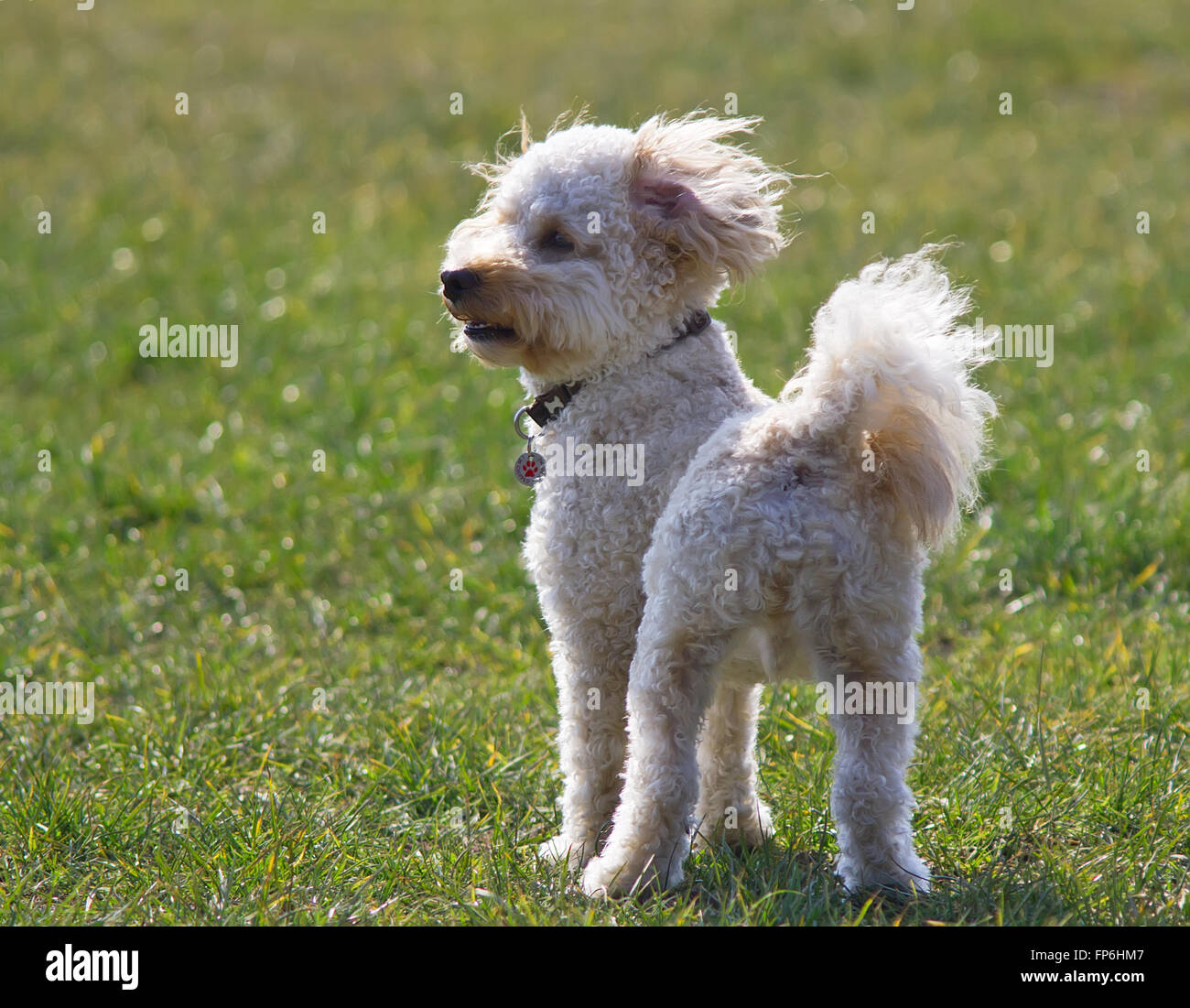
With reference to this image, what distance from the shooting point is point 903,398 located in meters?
2.95

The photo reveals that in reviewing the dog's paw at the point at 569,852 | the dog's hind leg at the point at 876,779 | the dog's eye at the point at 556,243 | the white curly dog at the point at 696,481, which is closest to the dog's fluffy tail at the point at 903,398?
the white curly dog at the point at 696,481

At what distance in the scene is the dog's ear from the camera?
3467 millimetres

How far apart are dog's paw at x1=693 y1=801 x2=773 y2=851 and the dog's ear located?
1.45m

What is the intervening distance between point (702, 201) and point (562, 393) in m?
0.63

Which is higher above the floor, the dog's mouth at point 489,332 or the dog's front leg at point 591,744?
the dog's mouth at point 489,332

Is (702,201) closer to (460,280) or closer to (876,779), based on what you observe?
(460,280)

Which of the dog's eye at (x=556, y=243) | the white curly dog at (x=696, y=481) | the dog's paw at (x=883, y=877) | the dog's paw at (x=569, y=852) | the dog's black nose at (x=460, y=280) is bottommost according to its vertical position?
the dog's paw at (x=883, y=877)

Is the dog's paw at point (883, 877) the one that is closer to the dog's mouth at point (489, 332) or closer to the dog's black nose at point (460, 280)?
the dog's mouth at point (489, 332)

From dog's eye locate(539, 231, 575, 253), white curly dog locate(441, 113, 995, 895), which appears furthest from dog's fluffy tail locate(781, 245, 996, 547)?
dog's eye locate(539, 231, 575, 253)

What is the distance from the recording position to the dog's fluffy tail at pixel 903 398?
2941 millimetres

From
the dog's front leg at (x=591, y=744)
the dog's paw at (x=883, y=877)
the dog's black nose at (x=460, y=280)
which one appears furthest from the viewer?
the dog's front leg at (x=591, y=744)

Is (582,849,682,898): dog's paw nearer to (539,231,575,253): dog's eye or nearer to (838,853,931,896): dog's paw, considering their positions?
(838,853,931,896): dog's paw

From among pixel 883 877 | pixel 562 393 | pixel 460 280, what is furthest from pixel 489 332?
pixel 883 877

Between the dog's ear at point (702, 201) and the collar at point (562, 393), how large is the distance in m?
0.14
